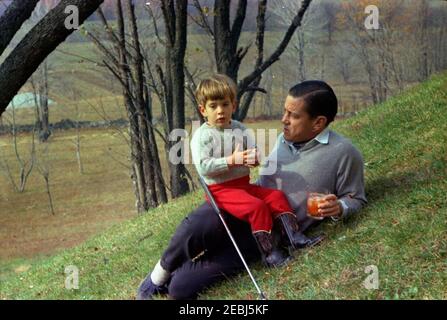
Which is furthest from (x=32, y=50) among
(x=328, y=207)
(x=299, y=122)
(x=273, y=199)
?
(x=328, y=207)

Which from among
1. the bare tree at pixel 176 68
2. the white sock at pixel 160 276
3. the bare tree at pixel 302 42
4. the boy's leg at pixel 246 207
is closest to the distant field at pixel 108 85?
the bare tree at pixel 302 42

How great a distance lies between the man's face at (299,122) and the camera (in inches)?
178

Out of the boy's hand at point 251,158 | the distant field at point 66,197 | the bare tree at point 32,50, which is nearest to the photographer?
the boy's hand at point 251,158

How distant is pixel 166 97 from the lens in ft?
39.2

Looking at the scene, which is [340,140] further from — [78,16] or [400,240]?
[78,16]

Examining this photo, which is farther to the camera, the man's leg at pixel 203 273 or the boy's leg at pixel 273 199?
the man's leg at pixel 203 273

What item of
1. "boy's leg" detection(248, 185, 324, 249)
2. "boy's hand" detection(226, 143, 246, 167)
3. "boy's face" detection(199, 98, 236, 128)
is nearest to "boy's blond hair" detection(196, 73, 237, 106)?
"boy's face" detection(199, 98, 236, 128)

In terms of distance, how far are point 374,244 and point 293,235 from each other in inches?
20.4

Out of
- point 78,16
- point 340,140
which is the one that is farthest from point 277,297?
point 78,16

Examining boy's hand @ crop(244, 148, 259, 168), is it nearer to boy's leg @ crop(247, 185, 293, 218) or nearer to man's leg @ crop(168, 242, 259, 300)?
boy's leg @ crop(247, 185, 293, 218)

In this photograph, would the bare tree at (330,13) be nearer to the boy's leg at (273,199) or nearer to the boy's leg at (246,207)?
the boy's leg at (273,199)

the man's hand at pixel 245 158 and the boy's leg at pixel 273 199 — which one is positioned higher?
the man's hand at pixel 245 158

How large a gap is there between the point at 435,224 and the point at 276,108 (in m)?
37.4

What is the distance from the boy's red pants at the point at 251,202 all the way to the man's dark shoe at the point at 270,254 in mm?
122
